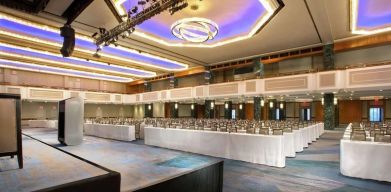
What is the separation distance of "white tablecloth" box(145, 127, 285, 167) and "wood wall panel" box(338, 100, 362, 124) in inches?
628

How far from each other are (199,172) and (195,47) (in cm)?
1166

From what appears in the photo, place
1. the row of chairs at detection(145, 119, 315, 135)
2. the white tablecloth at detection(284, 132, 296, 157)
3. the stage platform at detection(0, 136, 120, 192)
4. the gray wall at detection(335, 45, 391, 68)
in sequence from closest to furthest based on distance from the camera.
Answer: the stage platform at detection(0, 136, 120, 192)
the white tablecloth at detection(284, 132, 296, 157)
the row of chairs at detection(145, 119, 315, 135)
the gray wall at detection(335, 45, 391, 68)

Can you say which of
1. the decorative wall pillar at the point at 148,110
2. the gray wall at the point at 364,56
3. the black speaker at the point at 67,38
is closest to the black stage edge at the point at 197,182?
the black speaker at the point at 67,38

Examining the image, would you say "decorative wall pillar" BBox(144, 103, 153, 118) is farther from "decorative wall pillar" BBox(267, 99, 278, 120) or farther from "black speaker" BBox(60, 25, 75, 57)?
"black speaker" BBox(60, 25, 75, 57)

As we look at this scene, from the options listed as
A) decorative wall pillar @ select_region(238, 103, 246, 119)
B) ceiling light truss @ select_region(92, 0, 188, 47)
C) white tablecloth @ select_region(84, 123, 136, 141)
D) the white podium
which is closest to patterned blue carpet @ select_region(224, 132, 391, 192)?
ceiling light truss @ select_region(92, 0, 188, 47)

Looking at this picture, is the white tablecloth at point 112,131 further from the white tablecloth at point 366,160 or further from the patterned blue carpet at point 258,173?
the white tablecloth at point 366,160

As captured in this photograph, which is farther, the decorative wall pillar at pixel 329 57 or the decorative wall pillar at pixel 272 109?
the decorative wall pillar at pixel 272 109

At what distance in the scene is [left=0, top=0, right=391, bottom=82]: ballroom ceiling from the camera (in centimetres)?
866

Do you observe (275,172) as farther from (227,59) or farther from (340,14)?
(227,59)

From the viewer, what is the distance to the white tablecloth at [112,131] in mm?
10133

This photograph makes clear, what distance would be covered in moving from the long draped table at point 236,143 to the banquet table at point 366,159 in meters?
1.26

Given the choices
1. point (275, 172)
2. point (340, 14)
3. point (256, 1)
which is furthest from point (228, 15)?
point (275, 172)

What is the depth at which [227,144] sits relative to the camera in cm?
638

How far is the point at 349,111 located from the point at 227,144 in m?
16.1
